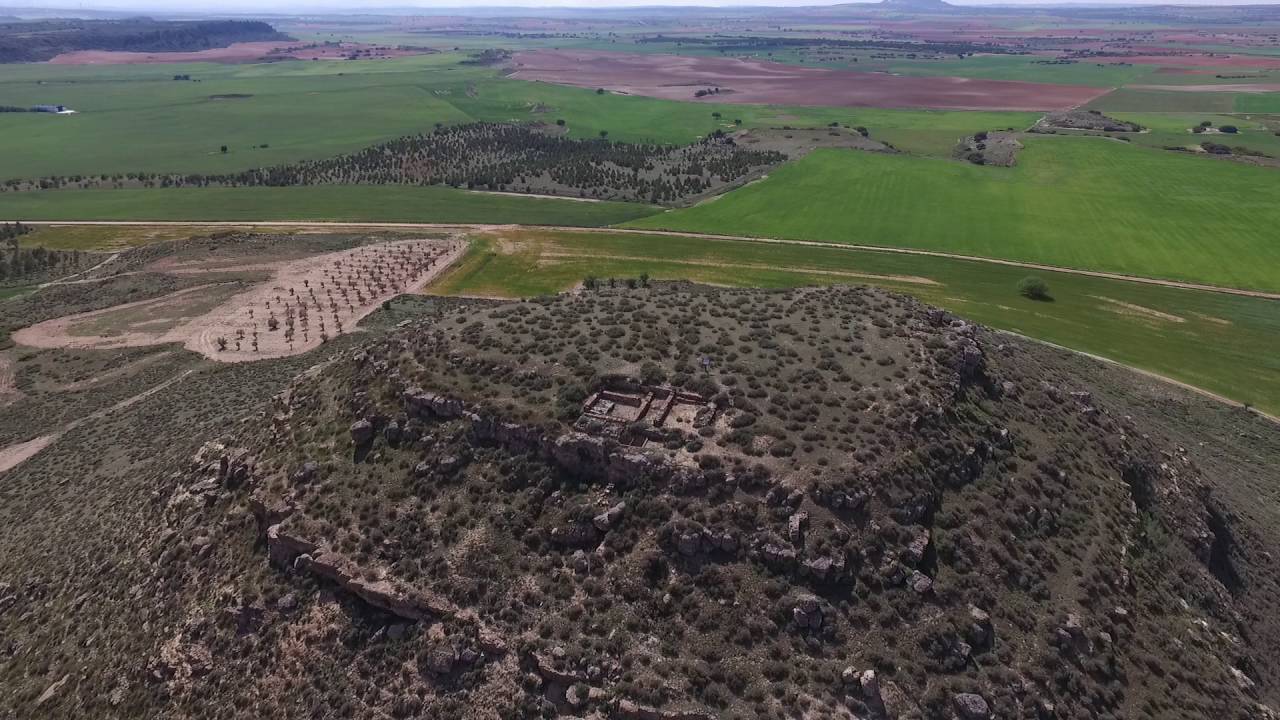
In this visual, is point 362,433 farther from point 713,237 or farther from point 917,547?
point 713,237

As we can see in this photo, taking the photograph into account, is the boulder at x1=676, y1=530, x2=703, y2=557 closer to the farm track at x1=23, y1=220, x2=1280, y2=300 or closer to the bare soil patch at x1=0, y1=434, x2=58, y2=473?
the bare soil patch at x1=0, y1=434, x2=58, y2=473

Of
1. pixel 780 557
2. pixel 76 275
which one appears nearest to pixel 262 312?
pixel 76 275

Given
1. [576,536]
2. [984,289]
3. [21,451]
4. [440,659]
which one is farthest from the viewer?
[984,289]

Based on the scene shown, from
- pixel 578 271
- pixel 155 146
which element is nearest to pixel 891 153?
pixel 578 271

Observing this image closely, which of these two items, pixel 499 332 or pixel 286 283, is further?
pixel 286 283

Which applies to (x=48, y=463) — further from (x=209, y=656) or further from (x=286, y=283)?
(x=286, y=283)

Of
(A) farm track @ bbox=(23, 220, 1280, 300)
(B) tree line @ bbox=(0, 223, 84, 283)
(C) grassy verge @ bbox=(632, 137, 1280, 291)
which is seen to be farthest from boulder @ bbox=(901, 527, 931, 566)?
(B) tree line @ bbox=(0, 223, 84, 283)
